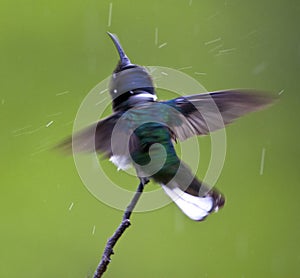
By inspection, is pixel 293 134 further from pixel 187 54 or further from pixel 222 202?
pixel 222 202

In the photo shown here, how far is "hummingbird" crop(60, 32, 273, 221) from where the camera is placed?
3.17 feet

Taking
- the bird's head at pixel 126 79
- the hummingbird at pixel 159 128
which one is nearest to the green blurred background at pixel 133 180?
the hummingbird at pixel 159 128

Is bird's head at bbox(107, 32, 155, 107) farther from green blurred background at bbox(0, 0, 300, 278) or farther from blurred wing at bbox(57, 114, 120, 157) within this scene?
green blurred background at bbox(0, 0, 300, 278)

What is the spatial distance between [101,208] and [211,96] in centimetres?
136

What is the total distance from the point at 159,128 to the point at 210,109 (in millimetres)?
144

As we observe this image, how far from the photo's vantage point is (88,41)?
243 cm

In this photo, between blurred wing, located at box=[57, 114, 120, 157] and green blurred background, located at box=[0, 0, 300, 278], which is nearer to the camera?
blurred wing, located at box=[57, 114, 120, 157]

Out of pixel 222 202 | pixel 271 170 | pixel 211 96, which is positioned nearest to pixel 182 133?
pixel 211 96

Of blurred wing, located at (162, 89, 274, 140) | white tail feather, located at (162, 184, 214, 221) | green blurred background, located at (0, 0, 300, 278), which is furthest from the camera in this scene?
green blurred background, located at (0, 0, 300, 278)

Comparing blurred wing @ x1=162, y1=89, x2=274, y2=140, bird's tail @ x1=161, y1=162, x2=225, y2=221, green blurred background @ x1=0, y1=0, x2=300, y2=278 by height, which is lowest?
green blurred background @ x1=0, y1=0, x2=300, y2=278

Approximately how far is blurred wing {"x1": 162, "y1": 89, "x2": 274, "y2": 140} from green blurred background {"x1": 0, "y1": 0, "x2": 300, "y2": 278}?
1048mm

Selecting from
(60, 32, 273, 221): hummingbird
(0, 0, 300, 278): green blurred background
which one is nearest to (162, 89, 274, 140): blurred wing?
(60, 32, 273, 221): hummingbird

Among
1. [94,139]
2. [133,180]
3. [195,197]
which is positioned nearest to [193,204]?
[195,197]

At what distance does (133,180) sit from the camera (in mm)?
2184
